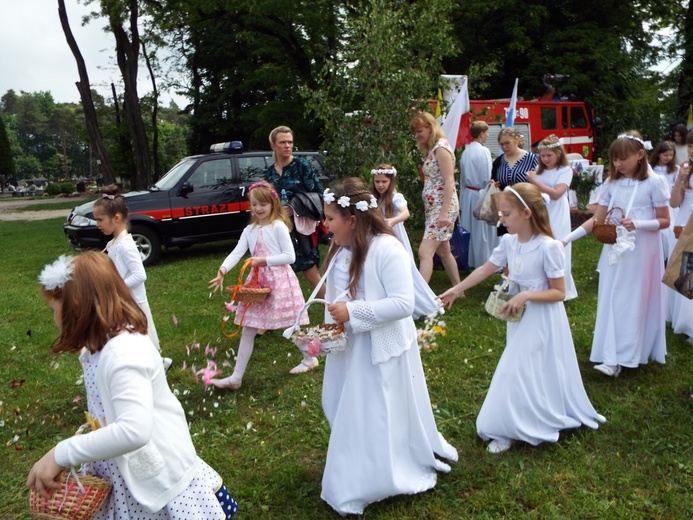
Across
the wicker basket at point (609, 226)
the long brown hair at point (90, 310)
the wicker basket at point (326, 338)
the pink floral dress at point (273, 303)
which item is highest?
the long brown hair at point (90, 310)

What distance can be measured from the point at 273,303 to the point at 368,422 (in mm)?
2221

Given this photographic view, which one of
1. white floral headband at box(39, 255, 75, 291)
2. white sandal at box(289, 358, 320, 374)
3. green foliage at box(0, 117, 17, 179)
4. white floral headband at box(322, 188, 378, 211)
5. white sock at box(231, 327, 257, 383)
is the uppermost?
green foliage at box(0, 117, 17, 179)

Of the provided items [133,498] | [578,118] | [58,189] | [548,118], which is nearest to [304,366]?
[133,498]

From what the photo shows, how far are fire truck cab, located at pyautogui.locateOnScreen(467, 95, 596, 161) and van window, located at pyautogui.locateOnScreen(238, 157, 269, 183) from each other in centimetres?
676

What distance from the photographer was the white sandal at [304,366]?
537cm

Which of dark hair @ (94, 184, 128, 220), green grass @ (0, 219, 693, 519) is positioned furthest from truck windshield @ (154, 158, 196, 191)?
dark hair @ (94, 184, 128, 220)

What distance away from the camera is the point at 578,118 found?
62.7 ft

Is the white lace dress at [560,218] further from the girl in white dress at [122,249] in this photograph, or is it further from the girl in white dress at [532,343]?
the girl in white dress at [122,249]

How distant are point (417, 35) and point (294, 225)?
4002 millimetres

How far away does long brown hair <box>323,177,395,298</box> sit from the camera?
3.08 metres

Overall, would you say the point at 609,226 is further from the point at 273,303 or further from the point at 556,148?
the point at 273,303

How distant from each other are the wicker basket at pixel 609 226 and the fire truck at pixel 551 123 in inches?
462

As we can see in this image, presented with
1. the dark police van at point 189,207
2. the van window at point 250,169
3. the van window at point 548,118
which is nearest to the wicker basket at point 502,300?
the dark police van at point 189,207

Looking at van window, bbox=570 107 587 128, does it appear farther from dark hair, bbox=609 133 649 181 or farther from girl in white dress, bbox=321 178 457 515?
girl in white dress, bbox=321 178 457 515
